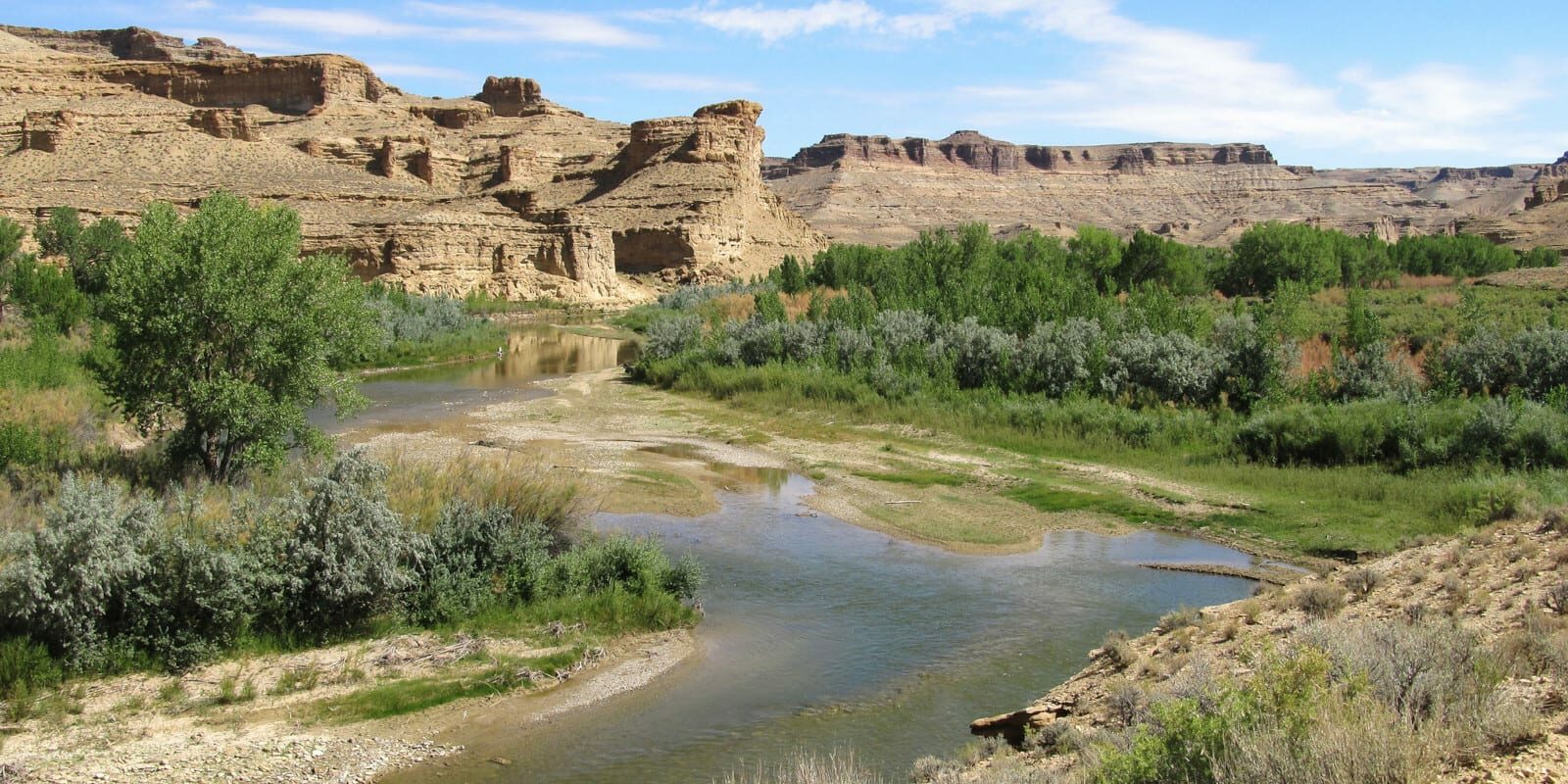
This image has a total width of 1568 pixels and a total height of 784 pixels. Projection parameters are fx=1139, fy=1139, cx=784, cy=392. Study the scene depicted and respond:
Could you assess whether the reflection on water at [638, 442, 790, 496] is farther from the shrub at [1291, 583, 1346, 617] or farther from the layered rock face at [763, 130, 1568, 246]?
the layered rock face at [763, 130, 1568, 246]

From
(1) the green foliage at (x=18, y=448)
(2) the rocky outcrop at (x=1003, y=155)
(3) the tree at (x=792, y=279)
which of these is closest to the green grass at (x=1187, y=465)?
(1) the green foliage at (x=18, y=448)

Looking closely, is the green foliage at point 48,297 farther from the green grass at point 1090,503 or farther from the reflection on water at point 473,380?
the green grass at point 1090,503

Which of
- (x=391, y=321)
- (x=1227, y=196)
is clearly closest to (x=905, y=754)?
(x=391, y=321)

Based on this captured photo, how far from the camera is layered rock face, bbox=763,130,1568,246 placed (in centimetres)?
15900

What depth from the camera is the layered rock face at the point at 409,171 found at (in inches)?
2509

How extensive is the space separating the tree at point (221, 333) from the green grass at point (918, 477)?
29.9ft

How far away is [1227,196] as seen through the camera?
174375 millimetres

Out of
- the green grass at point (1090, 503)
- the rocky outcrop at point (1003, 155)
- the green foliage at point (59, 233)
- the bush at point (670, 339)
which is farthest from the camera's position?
the rocky outcrop at point (1003, 155)

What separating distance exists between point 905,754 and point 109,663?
260 inches

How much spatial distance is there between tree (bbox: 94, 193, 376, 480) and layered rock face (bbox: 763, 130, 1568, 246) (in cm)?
13067

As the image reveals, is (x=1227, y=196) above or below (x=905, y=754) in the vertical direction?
above

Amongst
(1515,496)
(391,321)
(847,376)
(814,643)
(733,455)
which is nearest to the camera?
(814,643)

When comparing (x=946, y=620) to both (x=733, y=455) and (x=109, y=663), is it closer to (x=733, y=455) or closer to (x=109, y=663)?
(x=109, y=663)

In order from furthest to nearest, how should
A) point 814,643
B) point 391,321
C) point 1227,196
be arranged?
1. point 1227,196
2. point 391,321
3. point 814,643
